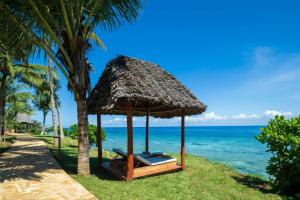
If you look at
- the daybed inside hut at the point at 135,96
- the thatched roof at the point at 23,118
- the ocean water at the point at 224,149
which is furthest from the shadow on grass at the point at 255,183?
the thatched roof at the point at 23,118

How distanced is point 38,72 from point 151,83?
1331cm

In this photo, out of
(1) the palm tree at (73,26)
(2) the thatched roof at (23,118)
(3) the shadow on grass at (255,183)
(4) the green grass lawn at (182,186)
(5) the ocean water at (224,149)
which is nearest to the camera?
(4) the green grass lawn at (182,186)

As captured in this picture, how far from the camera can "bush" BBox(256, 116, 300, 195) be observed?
251 inches

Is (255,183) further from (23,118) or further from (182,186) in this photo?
→ (23,118)

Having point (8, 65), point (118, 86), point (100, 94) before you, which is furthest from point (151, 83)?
point (8, 65)

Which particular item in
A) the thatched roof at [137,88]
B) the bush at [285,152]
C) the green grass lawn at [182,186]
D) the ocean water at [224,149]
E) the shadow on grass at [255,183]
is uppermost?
the thatched roof at [137,88]

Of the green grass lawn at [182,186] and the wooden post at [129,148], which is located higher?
the wooden post at [129,148]

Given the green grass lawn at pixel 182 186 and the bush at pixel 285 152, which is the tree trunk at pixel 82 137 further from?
the bush at pixel 285 152

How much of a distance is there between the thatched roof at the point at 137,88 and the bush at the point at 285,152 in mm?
2324

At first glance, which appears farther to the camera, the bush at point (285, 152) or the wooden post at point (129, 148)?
the wooden post at point (129, 148)

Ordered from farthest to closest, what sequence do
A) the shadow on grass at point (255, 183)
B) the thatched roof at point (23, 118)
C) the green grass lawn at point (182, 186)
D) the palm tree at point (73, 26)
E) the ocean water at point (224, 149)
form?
the thatched roof at point (23, 118) < the ocean water at point (224, 149) < the shadow on grass at point (255, 183) < the palm tree at point (73, 26) < the green grass lawn at point (182, 186)

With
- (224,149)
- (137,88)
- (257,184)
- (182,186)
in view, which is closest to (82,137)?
(137,88)

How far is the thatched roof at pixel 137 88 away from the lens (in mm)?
6492

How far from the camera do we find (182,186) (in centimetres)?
626
